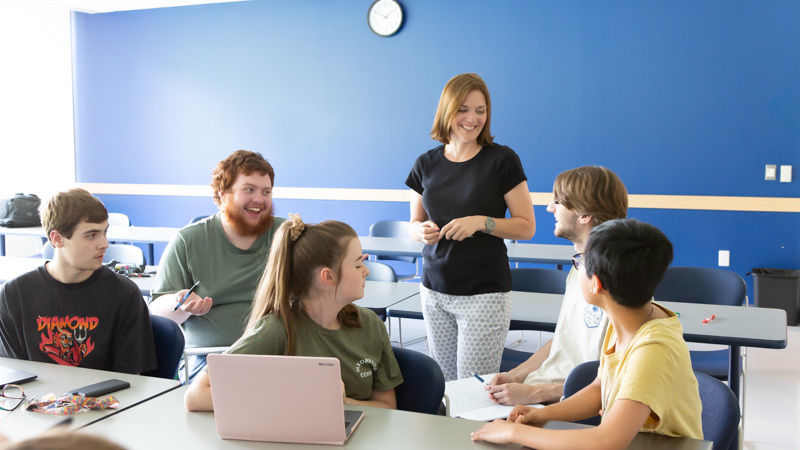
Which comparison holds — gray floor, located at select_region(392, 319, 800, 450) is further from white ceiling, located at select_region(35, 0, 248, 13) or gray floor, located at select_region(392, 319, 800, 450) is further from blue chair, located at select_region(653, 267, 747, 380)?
white ceiling, located at select_region(35, 0, 248, 13)

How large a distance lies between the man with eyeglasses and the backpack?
17.2 feet

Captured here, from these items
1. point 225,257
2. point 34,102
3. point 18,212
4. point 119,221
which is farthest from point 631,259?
point 34,102

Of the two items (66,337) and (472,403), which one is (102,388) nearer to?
(66,337)

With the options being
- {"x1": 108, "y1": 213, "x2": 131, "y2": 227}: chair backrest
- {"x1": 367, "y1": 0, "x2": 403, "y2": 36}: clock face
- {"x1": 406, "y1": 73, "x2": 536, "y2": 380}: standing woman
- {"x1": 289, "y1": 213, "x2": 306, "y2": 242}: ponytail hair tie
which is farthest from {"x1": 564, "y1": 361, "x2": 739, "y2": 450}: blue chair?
{"x1": 108, "y1": 213, "x2": 131, "y2": 227}: chair backrest

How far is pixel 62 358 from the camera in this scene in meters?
2.10

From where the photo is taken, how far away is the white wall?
286 inches

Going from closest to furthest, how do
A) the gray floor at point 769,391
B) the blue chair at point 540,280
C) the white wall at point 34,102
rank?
the gray floor at point 769,391 < the blue chair at point 540,280 < the white wall at point 34,102

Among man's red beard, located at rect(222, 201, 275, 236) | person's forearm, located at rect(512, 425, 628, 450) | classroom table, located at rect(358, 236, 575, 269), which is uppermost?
man's red beard, located at rect(222, 201, 275, 236)

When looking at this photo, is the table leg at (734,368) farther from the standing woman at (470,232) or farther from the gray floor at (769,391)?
the standing woman at (470,232)

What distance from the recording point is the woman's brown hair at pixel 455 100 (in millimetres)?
2424

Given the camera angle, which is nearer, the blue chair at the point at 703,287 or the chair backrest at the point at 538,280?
the blue chair at the point at 703,287

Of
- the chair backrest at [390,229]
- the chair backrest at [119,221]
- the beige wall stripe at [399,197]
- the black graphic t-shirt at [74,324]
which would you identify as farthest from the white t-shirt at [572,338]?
the chair backrest at [119,221]

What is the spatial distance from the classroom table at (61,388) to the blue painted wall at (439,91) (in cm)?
477

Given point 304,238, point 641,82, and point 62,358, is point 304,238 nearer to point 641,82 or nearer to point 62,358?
point 62,358
